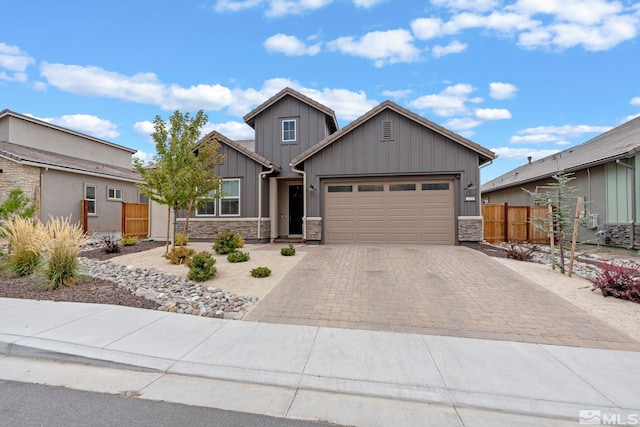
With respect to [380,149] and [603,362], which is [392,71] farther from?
[603,362]

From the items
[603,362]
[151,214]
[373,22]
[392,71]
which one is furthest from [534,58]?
[151,214]

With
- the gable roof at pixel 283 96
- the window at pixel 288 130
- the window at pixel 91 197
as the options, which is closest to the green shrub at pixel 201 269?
the window at pixel 288 130

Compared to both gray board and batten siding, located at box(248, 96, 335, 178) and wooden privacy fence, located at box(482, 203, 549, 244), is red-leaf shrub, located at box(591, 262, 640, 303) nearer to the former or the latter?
wooden privacy fence, located at box(482, 203, 549, 244)

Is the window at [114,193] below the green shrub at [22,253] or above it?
above

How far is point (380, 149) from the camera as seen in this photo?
42.1 ft

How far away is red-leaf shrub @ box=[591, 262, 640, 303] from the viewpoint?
5.77 meters

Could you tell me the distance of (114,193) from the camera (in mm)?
19375

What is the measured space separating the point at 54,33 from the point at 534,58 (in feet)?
60.9

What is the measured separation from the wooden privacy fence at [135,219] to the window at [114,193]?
552 cm

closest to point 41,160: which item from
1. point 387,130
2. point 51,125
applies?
point 51,125

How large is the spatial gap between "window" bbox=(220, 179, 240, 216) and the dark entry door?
110 inches

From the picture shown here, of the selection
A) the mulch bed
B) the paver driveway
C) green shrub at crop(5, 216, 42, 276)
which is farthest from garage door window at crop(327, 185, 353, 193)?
green shrub at crop(5, 216, 42, 276)

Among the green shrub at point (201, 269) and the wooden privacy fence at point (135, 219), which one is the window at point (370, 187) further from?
the wooden privacy fence at point (135, 219)

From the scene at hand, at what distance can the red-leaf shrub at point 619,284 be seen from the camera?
18.9ft
